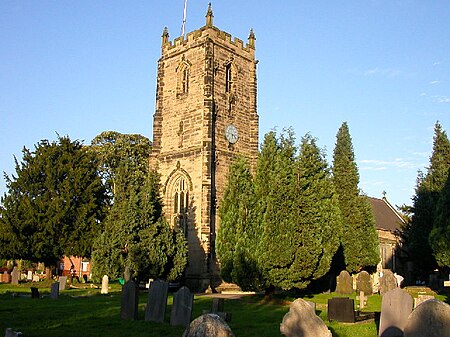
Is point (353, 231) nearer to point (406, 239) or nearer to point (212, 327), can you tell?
point (406, 239)

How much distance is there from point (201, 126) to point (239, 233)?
1146 cm

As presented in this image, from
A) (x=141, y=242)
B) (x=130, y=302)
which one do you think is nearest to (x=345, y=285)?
(x=141, y=242)

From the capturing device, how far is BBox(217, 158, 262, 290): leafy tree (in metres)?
23.3

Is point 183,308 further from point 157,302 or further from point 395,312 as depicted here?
point 395,312

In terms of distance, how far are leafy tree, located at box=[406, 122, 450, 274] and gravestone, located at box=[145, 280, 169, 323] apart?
3068cm

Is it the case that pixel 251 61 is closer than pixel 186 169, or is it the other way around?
pixel 186 169

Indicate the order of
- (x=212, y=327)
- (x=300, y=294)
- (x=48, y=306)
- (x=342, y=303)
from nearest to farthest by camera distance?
(x=212, y=327) < (x=342, y=303) < (x=48, y=306) < (x=300, y=294)

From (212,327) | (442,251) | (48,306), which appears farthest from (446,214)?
(212,327)

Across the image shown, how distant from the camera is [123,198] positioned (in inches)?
1179

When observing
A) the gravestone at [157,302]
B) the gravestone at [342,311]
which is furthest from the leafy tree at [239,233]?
the gravestone at [157,302]

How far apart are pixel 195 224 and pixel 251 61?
13.5 meters

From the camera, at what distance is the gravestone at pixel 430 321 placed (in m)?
8.02

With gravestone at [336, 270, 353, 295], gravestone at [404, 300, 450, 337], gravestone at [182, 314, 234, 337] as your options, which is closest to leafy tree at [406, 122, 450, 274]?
gravestone at [336, 270, 353, 295]

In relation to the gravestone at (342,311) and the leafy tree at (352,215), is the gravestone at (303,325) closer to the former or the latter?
the gravestone at (342,311)
